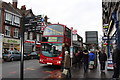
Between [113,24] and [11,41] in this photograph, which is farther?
[11,41]

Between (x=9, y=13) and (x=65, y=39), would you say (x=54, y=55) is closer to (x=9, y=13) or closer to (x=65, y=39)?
(x=65, y=39)

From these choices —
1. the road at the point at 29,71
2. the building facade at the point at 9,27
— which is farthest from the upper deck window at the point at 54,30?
the building facade at the point at 9,27

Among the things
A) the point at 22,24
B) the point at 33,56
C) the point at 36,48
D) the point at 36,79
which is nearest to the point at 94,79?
the point at 36,79

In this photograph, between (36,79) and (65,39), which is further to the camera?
(65,39)

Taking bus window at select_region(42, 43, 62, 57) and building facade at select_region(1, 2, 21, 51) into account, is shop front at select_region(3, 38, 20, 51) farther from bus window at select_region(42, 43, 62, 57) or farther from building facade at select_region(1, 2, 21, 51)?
bus window at select_region(42, 43, 62, 57)

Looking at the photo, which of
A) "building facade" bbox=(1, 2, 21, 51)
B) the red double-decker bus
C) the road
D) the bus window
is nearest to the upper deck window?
the red double-decker bus

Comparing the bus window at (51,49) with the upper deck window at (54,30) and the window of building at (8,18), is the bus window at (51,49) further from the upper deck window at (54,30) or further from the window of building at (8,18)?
the window of building at (8,18)

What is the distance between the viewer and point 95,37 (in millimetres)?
14336

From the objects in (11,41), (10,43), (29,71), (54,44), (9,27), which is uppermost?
(9,27)

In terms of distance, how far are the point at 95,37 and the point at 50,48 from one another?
5538 millimetres

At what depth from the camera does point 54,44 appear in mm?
11680

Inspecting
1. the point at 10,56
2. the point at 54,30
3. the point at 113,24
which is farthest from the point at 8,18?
the point at 113,24

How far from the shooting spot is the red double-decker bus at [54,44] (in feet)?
37.9

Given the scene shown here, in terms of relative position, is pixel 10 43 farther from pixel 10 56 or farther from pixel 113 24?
pixel 113 24
